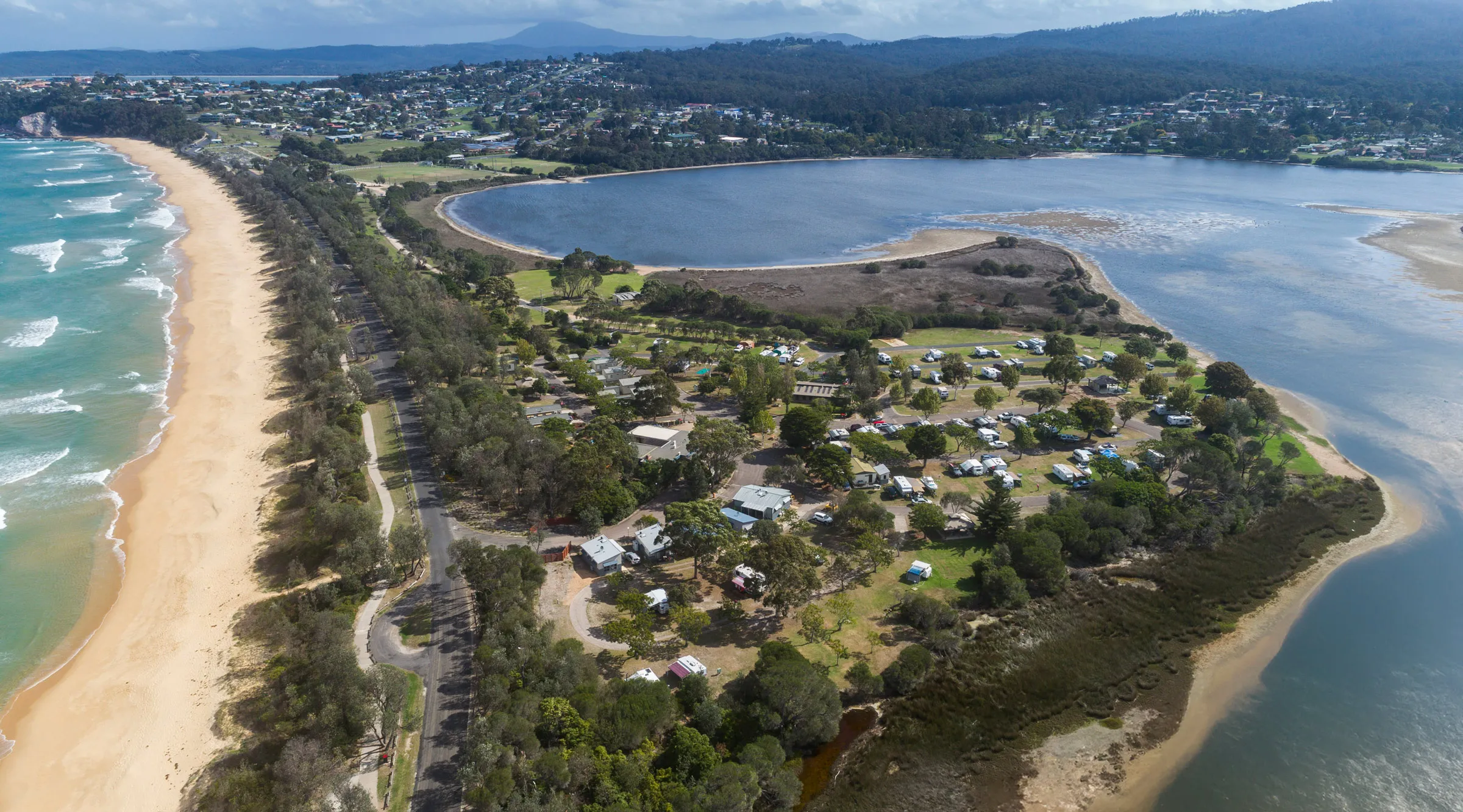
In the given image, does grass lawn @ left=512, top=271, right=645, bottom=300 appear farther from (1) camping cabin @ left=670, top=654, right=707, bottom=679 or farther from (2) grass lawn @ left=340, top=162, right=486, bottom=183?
A: (2) grass lawn @ left=340, top=162, right=486, bottom=183

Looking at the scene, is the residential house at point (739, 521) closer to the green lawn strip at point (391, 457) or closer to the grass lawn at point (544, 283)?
the green lawn strip at point (391, 457)

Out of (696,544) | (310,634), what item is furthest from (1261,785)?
(310,634)

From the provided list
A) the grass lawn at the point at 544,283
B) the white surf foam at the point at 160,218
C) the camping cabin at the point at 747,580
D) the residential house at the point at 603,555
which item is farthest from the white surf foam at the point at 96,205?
the camping cabin at the point at 747,580

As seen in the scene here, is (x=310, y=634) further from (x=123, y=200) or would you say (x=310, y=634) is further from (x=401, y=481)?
(x=123, y=200)

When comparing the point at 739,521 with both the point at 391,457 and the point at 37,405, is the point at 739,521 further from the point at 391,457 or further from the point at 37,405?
the point at 37,405

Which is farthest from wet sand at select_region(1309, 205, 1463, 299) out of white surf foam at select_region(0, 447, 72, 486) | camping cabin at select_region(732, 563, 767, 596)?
white surf foam at select_region(0, 447, 72, 486)

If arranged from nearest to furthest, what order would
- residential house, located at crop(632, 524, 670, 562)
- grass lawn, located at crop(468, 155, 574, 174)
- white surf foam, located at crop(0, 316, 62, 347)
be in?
residential house, located at crop(632, 524, 670, 562), white surf foam, located at crop(0, 316, 62, 347), grass lawn, located at crop(468, 155, 574, 174)

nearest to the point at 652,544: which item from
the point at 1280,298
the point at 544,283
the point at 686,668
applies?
the point at 686,668
